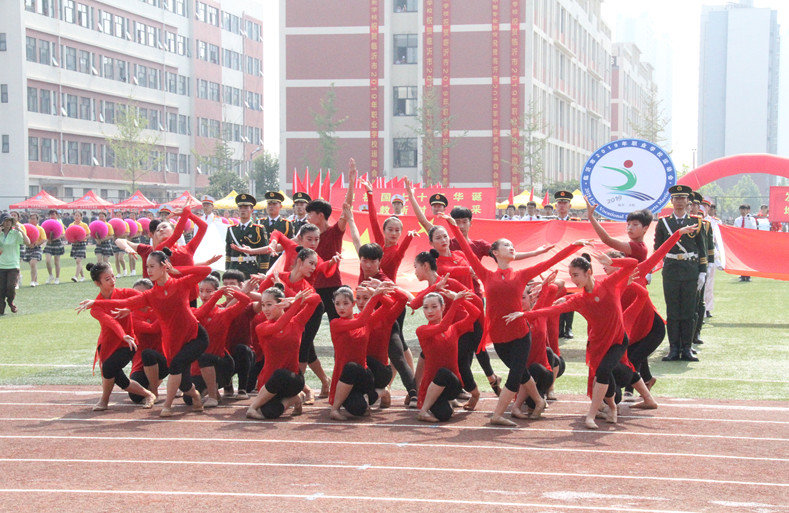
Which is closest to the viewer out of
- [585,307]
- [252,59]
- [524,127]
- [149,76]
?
[585,307]

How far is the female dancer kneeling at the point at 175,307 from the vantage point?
30.2 ft

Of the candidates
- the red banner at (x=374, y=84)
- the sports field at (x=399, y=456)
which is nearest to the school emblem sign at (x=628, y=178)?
the sports field at (x=399, y=456)

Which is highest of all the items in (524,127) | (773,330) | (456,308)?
(524,127)

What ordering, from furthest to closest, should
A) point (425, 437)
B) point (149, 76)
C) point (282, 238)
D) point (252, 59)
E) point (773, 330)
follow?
point (252, 59) → point (149, 76) → point (773, 330) → point (282, 238) → point (425, 437)

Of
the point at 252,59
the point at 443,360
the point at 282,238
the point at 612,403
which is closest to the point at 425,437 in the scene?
the point at 443,360

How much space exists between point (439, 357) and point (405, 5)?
5203cm

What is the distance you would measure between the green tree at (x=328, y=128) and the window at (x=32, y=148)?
56.0ft

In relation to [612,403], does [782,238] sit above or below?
above

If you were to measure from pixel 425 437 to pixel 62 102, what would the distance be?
6013 centimetres

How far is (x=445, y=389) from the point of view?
28.9 feet

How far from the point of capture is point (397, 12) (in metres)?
58.7

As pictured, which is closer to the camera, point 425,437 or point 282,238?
point 425,437

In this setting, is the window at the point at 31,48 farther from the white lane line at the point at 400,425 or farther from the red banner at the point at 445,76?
the white lane line at the point at 400,425

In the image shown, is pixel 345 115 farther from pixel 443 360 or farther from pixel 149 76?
pixel 443 360
